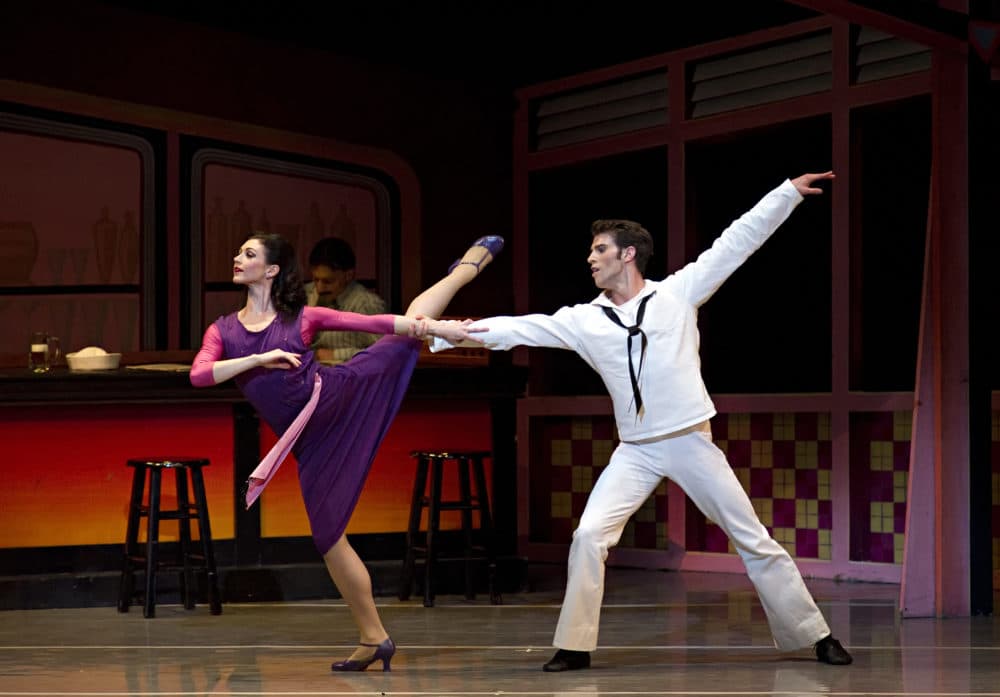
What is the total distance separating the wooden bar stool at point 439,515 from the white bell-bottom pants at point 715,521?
1983 millimetres

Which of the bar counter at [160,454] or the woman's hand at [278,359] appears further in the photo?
the bar counter at [160,454]

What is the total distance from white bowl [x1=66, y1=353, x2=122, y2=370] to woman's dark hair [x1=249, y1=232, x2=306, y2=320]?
2.12 m

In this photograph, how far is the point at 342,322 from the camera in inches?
185

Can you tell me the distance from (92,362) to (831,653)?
12.1 feet

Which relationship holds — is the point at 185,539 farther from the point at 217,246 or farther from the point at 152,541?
the point at 217,246

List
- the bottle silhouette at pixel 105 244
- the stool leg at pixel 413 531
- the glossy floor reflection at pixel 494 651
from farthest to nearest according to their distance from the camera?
1. the bottle silhouette at pixel 105 244
2. the stool leg at pixel 413 531
3. the glossy floor reflection at pixel 494 651

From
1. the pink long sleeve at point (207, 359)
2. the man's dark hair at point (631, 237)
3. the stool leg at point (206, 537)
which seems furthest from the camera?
the stool leg at point (206, 537)

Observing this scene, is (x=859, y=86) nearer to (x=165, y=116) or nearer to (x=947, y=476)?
(x=947, y=476)

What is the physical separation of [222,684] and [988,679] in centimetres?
247

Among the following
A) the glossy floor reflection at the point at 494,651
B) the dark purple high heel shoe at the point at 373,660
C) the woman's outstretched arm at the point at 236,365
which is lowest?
the glossy floor reflection at the point at 494,651

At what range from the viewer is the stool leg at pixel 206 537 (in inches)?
248

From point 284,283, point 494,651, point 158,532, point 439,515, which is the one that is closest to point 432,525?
point 439,515

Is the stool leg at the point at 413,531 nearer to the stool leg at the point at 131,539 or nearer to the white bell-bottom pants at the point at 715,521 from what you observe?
the stool leg at the point at 131,539

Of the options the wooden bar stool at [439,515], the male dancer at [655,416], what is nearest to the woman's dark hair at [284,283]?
the male dancer at [655,416]
